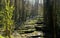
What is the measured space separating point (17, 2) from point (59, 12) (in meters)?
0.87

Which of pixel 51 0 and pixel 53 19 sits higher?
pixel 51 0

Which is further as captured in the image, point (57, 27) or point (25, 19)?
point (25, 19)

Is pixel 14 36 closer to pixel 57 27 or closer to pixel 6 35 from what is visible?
pixel 6 35

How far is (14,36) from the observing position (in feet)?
8.66

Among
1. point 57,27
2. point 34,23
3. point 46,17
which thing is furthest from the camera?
point 34,23

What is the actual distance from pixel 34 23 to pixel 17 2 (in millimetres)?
504

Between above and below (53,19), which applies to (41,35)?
below

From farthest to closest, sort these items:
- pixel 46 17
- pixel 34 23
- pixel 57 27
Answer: pixel 34 23, pixel 46 17, pixel 57 27

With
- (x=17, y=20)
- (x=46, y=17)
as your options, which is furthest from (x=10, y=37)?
(x=46, y=17)

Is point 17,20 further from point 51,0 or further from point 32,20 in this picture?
point 51,0

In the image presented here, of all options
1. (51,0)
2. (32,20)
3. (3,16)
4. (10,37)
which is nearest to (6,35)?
(10,37)

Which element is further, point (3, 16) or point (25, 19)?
point (25, 19)

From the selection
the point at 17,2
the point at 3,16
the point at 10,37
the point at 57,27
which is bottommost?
the point at 10,37

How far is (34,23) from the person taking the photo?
273 cm
